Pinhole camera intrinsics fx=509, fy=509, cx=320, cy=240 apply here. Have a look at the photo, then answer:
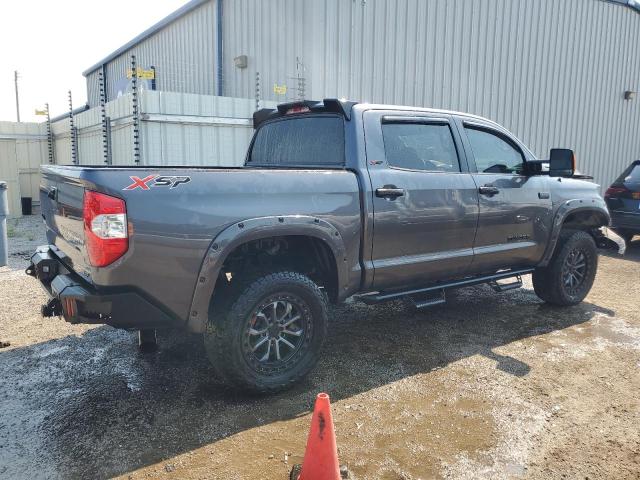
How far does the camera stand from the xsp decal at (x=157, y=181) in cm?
281

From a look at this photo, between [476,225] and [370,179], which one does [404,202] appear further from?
[476,225]

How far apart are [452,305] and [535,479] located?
3.11 meters

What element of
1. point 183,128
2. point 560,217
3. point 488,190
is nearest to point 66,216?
point 488,190

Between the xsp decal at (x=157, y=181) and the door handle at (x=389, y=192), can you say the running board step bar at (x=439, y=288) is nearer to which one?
the door handle at (x=389, y=192)

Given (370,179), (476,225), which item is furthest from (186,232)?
(476,225)

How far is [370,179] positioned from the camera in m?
3.72

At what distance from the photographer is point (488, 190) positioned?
447 cm

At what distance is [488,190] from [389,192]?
1.20 m

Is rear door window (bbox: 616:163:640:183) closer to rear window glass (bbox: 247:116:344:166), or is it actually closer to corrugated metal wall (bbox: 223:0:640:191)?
corrugated metal wall (bbox: 223:0:640:191)

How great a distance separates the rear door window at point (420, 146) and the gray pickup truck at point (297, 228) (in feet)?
0.04

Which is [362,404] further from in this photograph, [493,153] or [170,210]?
[493,153]

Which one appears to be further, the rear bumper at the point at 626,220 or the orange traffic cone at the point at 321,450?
the rear bumper at the point at 626,220

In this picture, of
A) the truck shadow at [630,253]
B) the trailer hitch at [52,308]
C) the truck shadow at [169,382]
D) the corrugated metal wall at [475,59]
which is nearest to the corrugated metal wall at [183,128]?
the corrugated metal wall at [475,59]

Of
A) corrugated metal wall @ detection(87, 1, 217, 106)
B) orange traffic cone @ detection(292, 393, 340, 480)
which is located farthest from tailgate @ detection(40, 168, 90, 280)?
corrugated metal wall @ detection(87, 1, 217, 106)
